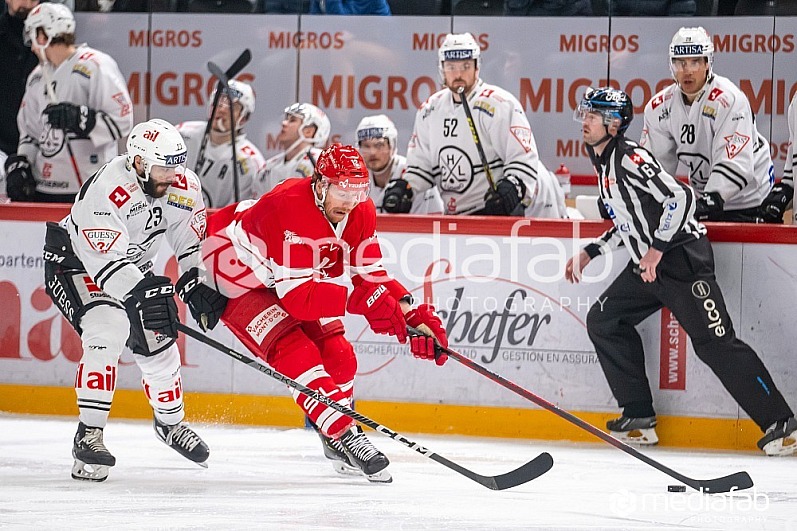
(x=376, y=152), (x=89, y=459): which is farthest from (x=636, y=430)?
(x=89, y=459)

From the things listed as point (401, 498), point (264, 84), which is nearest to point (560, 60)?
point (264, 84)

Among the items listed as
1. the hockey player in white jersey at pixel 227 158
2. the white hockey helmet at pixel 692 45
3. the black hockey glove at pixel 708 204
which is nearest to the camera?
the black hockey glove at pixel 708 204

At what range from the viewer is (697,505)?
12.5ft

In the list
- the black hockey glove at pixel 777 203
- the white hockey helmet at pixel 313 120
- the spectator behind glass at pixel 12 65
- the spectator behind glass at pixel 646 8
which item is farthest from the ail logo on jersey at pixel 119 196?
the spectator behind glass at pixel 646 8

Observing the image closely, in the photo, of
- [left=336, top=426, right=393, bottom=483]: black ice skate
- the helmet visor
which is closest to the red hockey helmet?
the helmet visor

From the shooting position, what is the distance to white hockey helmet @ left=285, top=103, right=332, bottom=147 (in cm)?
627

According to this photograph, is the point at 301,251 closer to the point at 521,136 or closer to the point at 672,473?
the point at 672,473

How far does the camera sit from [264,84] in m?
6.98

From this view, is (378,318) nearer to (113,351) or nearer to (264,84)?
(113,351)

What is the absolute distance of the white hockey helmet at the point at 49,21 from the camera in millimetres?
5656

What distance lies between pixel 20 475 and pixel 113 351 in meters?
0.55

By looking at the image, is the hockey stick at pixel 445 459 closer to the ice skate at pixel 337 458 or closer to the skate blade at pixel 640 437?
the ice skate at pixel 337 458

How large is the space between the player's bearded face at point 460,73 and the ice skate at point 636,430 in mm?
1662

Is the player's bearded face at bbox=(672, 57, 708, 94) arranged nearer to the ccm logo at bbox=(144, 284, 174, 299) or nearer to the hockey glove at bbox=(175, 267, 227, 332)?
the hockey glove at bbox=(175, 267, 227, 332)
